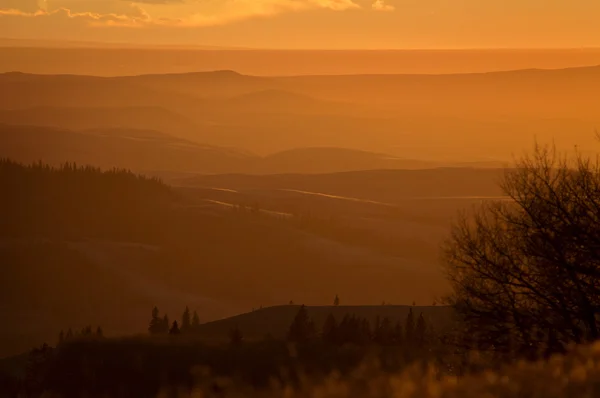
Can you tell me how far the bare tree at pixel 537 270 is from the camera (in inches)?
977

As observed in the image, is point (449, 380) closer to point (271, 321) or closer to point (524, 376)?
point (524, 376)

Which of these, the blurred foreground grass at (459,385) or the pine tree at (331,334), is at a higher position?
the pine tree at (331,334)

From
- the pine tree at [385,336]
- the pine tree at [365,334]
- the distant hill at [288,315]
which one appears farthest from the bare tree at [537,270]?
the distant hill at [288,315]

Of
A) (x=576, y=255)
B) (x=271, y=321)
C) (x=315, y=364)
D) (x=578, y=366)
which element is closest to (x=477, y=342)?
(x=576, y=255)

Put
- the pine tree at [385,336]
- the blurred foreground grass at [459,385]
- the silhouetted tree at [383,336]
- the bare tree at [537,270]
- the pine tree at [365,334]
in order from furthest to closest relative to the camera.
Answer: the pine tree at [365,334] → the silhouetted tree at [383,336] → the pine tree at [385,336] → the bare tree at [537,270] → the blurred foreground grass at [459,385]

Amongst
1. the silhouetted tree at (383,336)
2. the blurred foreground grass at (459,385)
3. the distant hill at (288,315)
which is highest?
the distant hill at (288,315)

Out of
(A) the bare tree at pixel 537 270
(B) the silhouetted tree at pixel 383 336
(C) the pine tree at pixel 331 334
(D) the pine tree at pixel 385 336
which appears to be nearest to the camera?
(A) the bare tree at pixel 537 270

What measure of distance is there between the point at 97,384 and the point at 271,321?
Result: 95.7 m

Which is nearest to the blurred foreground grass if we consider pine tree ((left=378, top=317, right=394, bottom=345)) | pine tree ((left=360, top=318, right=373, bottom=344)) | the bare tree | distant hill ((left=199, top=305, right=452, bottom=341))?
the bare tree

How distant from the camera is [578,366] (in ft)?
47.8

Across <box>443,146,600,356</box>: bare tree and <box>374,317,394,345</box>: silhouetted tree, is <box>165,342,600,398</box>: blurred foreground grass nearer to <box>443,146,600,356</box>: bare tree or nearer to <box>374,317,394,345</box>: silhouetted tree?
<box>443,146,600,356</box>: bare tree

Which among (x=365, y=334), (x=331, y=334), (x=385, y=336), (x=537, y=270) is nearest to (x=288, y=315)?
(x=365, y=334)

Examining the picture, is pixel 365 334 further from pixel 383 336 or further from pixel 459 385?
pixel 459 385

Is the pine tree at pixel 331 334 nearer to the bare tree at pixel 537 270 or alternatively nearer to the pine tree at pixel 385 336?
the pine tree at pixel 385 336
